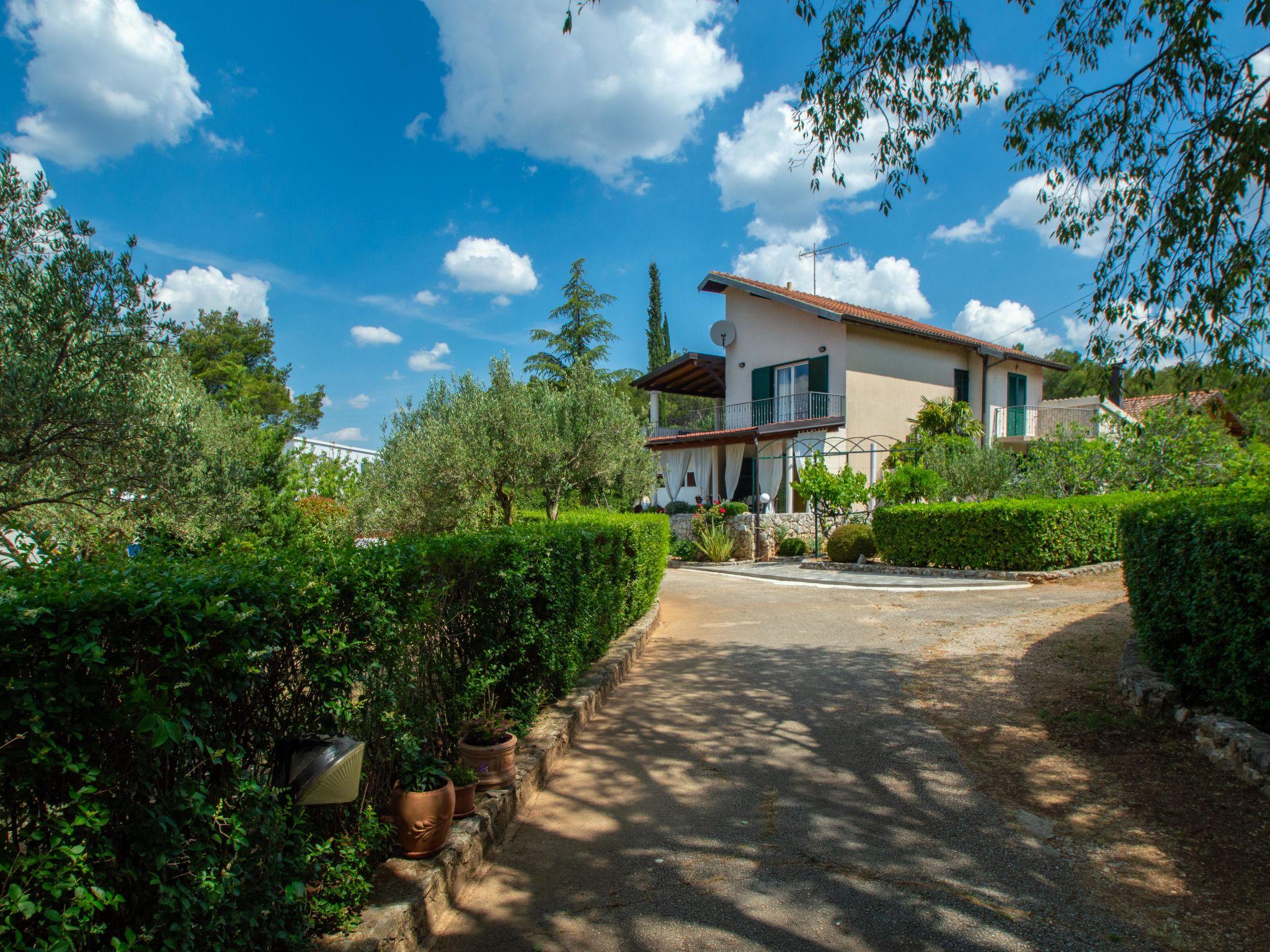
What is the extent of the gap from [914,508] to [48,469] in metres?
15.3

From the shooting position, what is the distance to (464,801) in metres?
3.83

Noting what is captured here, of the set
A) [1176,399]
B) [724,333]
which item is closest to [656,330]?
[724,333]

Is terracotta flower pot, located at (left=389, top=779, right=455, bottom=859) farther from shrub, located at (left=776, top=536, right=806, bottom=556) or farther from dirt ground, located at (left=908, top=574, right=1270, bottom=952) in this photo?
shrub, located at (left=776, top=536, right=806, bottom=556)

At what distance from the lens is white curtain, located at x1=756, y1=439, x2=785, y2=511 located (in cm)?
2359

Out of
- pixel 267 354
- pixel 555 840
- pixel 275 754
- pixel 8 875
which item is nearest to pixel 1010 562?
pixel 555 840

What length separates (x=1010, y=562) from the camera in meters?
14.2

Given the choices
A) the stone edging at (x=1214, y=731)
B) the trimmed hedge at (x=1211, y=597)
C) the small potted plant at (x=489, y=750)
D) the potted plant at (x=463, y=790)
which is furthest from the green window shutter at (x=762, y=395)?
the potted plant at (x=463, y=790)

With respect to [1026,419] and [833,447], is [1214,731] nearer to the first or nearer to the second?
[833,447]

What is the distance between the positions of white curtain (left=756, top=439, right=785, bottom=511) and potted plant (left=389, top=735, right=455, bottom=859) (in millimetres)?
20386

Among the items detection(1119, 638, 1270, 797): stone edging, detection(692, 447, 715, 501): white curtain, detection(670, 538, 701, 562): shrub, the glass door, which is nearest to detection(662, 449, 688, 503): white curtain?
detection(692, 447, 715, 501): white curtain

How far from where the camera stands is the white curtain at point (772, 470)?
929 inches

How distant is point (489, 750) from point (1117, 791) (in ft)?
12.5

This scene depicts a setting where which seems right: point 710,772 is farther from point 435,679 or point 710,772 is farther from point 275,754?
point 275,754

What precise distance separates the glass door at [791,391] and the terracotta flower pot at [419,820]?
74.5 feet
